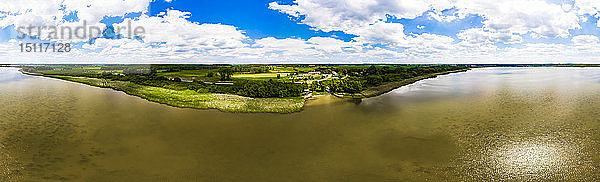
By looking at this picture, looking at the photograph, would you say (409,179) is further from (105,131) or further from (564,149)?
(105,131)

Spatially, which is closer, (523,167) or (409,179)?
(409,179)

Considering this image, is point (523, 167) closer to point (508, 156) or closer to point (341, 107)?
point (508, 156)

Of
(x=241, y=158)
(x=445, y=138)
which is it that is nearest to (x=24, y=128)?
(x=241, y=158)

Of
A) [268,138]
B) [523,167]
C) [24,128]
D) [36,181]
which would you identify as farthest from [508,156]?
[24,128]

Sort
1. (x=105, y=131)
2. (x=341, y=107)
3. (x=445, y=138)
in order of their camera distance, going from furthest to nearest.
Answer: (x=341, y=107) → (x=105, y=131) → (x=445, y=138)

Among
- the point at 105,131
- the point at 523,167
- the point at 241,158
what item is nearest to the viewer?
the point at 523,167

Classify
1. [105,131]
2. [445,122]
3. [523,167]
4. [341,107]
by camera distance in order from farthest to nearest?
[341,107] → [445,122] → [105,131] → [523,167]
